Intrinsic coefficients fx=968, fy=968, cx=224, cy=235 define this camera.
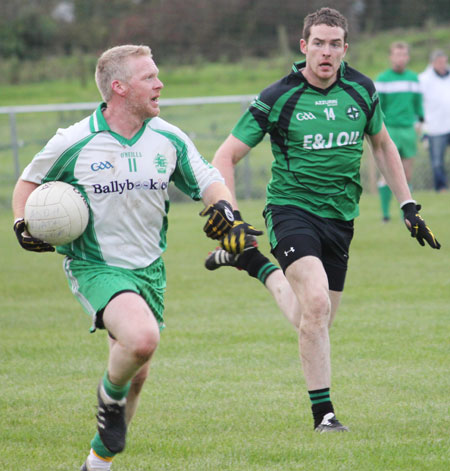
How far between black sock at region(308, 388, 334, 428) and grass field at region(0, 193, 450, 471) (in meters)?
0.14

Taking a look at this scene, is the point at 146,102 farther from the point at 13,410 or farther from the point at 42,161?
the point at 13,410

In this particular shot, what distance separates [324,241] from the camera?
5680 millimetres

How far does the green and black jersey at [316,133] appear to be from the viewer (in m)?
5.69

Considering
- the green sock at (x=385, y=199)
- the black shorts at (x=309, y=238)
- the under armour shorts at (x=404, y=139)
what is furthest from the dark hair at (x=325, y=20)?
the green sock at (x=385, y=199)

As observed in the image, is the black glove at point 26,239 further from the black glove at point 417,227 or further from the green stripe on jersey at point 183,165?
the black glove at point 417,227

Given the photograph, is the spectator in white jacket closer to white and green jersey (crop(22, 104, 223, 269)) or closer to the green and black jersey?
the green and black jersey

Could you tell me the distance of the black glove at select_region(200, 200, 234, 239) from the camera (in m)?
4.59

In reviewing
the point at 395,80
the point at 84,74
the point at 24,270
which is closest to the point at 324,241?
the point at 24,270

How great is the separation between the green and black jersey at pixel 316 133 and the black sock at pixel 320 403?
108cm

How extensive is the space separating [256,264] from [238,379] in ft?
2.62

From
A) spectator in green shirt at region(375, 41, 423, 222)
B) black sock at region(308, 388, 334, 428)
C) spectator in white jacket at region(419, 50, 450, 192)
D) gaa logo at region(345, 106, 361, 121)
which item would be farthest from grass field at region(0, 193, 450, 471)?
spectator in white jacket at region(419, 50, 450, 192)

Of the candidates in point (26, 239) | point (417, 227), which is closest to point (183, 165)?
point (26, 239)

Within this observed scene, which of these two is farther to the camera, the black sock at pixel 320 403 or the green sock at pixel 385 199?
the green sock at pixel 385 199

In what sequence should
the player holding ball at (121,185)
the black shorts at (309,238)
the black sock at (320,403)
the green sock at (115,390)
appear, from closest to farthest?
the green sock at (115,390)
the player holding ball at (121,185)
the black sock at (320,403)
the black shorts at (309,238)
